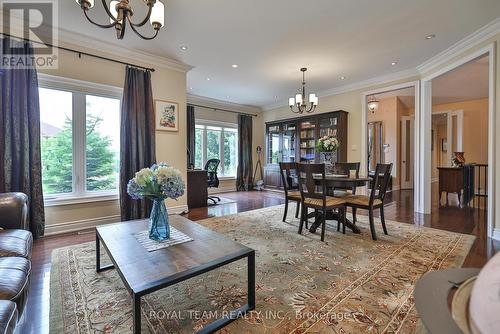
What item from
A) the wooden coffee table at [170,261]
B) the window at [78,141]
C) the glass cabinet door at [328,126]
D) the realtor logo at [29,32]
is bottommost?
the wooden coffee table at [170,261]

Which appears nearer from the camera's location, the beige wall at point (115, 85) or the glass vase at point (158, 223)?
the glass vase at point (158, 223)

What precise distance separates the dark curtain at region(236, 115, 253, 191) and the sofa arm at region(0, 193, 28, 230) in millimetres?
5648

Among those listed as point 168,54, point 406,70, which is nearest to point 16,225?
point 168,54

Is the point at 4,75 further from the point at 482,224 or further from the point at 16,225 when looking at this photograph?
the point at 482,224

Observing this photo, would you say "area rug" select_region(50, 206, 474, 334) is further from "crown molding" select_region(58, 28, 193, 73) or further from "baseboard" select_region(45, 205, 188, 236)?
"crown molding" select_region(58, 28, 193, 73)

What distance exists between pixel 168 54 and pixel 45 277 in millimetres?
3374

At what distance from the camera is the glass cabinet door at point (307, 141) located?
6142 mm

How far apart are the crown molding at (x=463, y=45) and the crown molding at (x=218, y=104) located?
15.2ft

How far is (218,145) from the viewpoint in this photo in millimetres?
7141

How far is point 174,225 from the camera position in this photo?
2.08 metres

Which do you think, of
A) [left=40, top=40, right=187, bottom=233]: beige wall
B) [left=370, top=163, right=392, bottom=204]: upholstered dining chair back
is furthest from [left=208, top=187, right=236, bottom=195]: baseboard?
[left=370, top=163, right=392, bottom=204]: upholstered dining chair back

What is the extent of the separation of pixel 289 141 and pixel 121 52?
182 inches

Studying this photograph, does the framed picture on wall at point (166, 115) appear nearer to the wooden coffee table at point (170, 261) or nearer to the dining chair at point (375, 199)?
the wooden coffee table at point (170, 261)

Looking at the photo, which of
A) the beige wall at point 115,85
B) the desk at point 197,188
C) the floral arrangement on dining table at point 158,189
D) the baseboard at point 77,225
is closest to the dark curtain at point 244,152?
the desk at point 197,188
